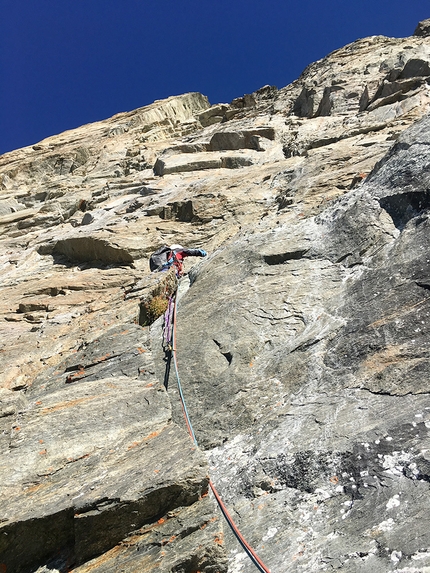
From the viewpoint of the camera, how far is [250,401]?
20.5 ft

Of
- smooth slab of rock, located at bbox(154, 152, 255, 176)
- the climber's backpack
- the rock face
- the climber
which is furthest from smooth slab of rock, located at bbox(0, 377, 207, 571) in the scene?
smooth slab of rock, located at bbox(154, 152, 255, 176)

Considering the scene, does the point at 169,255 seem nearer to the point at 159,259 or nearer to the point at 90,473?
the point at 159,259

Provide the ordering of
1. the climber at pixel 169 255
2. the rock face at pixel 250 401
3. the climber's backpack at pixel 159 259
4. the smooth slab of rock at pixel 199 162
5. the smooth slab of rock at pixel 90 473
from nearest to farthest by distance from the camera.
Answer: the rock face at pixel 250 401, the smooth slab of rock at pixel 90 473, the climber at pixel 169 255, the climber's backpack at pixel 159 259, the smooth slab of rock at pixel 199 162

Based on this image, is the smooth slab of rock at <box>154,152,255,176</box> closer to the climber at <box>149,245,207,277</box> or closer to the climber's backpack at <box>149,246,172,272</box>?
the climber at <box>149,245,207,277</box>

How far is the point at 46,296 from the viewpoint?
44.3ft

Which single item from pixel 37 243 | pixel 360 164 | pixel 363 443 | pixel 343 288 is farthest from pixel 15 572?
pixel 37 243

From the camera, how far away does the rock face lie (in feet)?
14.8

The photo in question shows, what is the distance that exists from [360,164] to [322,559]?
11.6m

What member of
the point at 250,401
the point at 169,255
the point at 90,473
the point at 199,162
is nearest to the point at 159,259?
the point at 169,255

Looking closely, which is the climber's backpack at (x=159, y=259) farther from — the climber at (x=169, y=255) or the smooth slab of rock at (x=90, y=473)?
the smooth slab of rock at (x=90, y=473)

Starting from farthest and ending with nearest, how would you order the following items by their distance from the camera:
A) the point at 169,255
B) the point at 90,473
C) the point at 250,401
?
the point at 169,255 < the point at 250,401 < the point at 90,473

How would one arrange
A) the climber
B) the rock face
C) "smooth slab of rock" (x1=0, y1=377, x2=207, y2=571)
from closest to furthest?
the rock face → "smooth slab of rock" (x1=0, y1=377, x2=207, y2=571) → the climber

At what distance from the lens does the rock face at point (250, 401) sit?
4.51m

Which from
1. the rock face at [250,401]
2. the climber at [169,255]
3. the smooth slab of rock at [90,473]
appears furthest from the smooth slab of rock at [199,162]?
the smooth slab of rock at [90,473]
